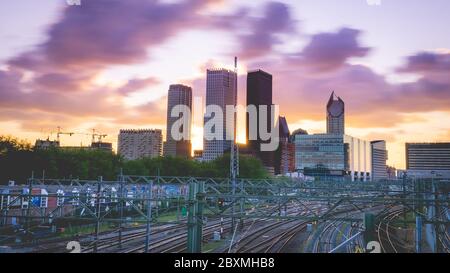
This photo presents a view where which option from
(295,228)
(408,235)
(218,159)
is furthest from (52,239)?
(218,159)

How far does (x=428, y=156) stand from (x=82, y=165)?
116103 millimetres

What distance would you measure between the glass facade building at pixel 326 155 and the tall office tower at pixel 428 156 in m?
22.2

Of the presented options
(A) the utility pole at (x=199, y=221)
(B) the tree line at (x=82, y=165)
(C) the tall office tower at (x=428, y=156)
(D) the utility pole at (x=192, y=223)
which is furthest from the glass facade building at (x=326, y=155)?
(A) the utility pole at (x=199, y=221)

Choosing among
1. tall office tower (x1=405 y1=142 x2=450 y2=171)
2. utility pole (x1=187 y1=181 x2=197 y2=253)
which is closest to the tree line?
utility pole (x1=187 y1=181 x2=197 y2=253)

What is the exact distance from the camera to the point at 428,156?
127 m

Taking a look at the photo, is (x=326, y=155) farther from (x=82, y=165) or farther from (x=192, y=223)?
(x=192, y=223)

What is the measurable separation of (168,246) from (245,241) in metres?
5.82

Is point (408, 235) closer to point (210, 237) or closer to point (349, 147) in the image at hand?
point (210, 237)

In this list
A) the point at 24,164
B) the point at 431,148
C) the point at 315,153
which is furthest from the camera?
the point at 315,153

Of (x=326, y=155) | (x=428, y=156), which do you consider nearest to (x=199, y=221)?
(x=428, y=156)
